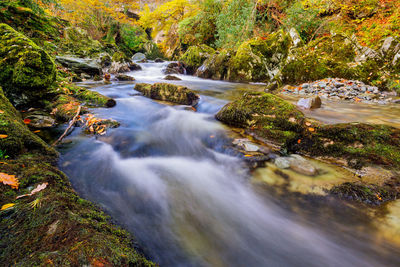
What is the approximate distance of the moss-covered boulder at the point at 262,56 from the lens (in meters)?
9.38

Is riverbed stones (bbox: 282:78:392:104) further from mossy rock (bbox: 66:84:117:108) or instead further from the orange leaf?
the orange leaf

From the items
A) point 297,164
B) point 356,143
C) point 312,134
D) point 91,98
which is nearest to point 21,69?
point 91,98

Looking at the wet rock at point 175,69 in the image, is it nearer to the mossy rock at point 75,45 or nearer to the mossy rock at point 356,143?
the mossy rock at point 75,45

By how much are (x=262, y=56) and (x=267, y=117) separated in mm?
7598

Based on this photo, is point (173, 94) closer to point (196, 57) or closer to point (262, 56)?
point (262, 56)

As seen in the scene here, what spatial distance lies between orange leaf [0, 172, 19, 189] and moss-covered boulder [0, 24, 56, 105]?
3428 mm

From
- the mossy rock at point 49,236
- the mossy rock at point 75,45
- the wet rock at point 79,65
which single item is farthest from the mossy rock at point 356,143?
the mossy rock at point 75,45

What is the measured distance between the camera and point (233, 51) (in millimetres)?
10867

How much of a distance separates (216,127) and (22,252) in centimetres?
353

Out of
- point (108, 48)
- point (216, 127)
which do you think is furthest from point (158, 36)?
point (216, 127)

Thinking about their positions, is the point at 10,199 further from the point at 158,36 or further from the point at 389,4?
the point at 158,36

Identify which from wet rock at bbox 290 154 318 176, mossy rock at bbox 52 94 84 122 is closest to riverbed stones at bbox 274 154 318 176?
wet rock at bbox 290 154 318 176

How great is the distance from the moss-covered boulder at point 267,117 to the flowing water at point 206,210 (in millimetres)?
595

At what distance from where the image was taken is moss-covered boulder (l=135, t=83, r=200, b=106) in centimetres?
565
